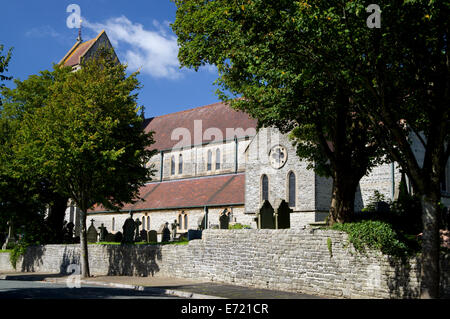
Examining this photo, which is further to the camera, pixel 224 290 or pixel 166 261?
pixel 166 261

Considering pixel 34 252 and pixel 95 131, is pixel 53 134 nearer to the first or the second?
pixel 95 131

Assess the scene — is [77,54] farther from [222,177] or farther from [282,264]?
[282,264]

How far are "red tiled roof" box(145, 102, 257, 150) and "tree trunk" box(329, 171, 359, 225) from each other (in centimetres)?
2473

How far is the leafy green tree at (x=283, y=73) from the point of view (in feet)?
38.7

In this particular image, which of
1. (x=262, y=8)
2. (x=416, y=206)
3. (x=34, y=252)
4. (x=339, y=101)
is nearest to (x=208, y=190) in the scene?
(x=34, y=252)

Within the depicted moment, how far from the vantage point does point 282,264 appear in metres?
15.7

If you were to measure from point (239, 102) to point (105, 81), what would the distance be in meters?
7.40

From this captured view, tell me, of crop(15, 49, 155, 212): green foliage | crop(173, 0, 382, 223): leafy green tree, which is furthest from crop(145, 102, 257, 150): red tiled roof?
crop(173, 0, 382, 223): leafy green tree

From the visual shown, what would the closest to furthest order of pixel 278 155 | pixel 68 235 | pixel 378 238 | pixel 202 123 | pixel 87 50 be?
1. pixel 378 238
2. pixel 278 155
3. pixel 68 235
4. pixel 202 123
5. pixel 87 50

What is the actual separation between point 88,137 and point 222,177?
23.5m

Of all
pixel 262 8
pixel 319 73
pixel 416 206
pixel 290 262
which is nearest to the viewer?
pixel 262 8

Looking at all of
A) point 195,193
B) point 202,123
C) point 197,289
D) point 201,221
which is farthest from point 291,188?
point 202,123

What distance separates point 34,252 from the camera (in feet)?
96.2

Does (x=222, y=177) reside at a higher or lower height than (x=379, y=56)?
lower
